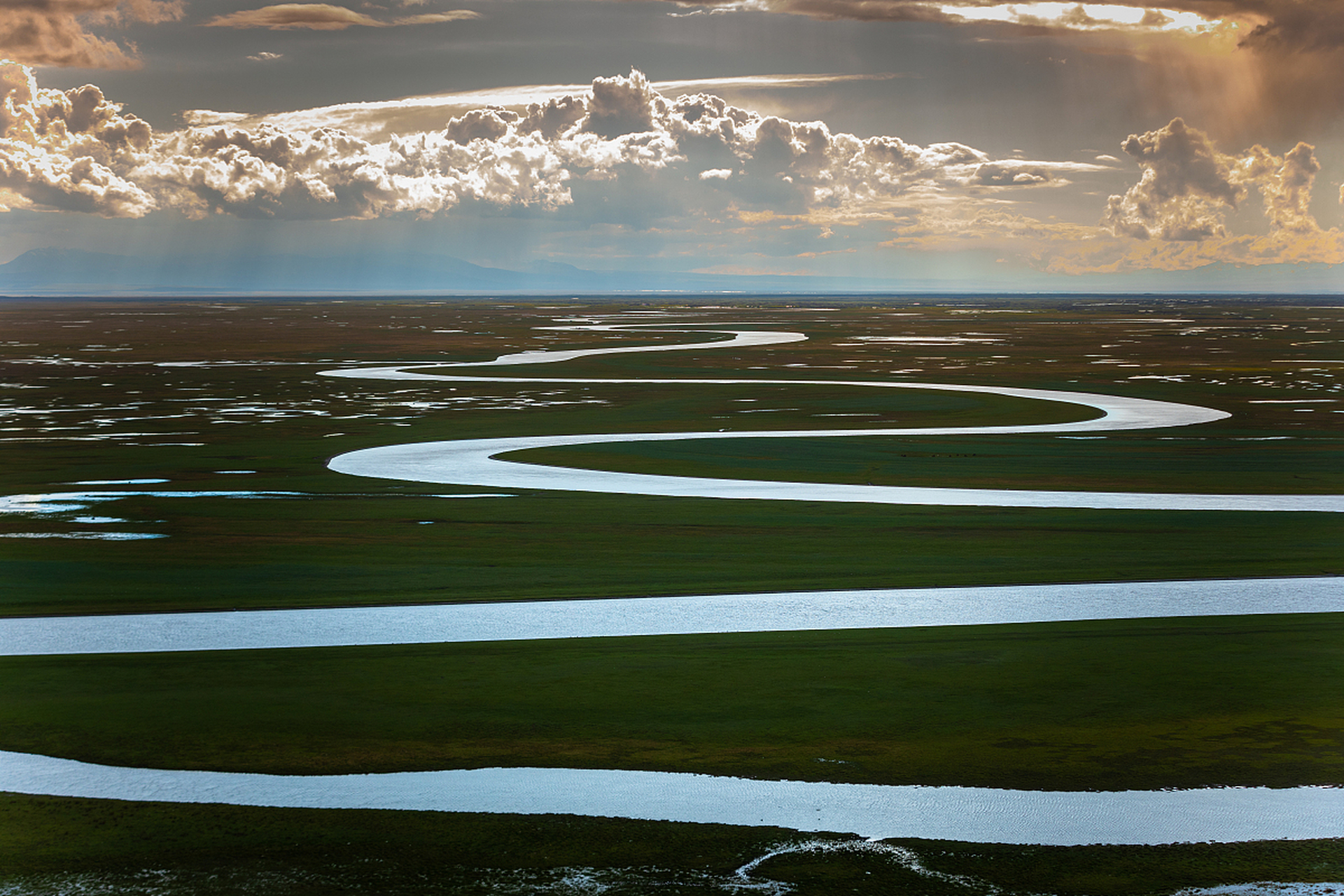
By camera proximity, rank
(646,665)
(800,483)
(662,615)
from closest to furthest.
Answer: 1. (646,665)
2. (662,615)
3. (800,483)

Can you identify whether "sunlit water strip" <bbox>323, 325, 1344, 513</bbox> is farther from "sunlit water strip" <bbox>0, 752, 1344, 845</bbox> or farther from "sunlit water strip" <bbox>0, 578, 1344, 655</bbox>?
"sunlit water strip" <bbox>0, 752, 1344, 845</bbox>

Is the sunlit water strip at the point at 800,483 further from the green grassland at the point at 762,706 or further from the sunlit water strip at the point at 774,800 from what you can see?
the sunlit water strip at the point at 774,800

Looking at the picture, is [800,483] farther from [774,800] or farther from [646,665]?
[774,800]

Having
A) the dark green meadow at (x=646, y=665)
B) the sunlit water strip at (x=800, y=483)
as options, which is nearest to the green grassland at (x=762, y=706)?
the dark green meadow at (x=646, y=665)

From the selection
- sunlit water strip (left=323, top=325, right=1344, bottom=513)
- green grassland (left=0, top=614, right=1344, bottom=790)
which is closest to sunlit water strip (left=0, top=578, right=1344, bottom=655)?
green grassland (left=0, top=614, right=1344, bottom=790)

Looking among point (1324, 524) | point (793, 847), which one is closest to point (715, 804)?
point (793, 847)

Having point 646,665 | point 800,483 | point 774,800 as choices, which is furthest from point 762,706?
point 800,483
